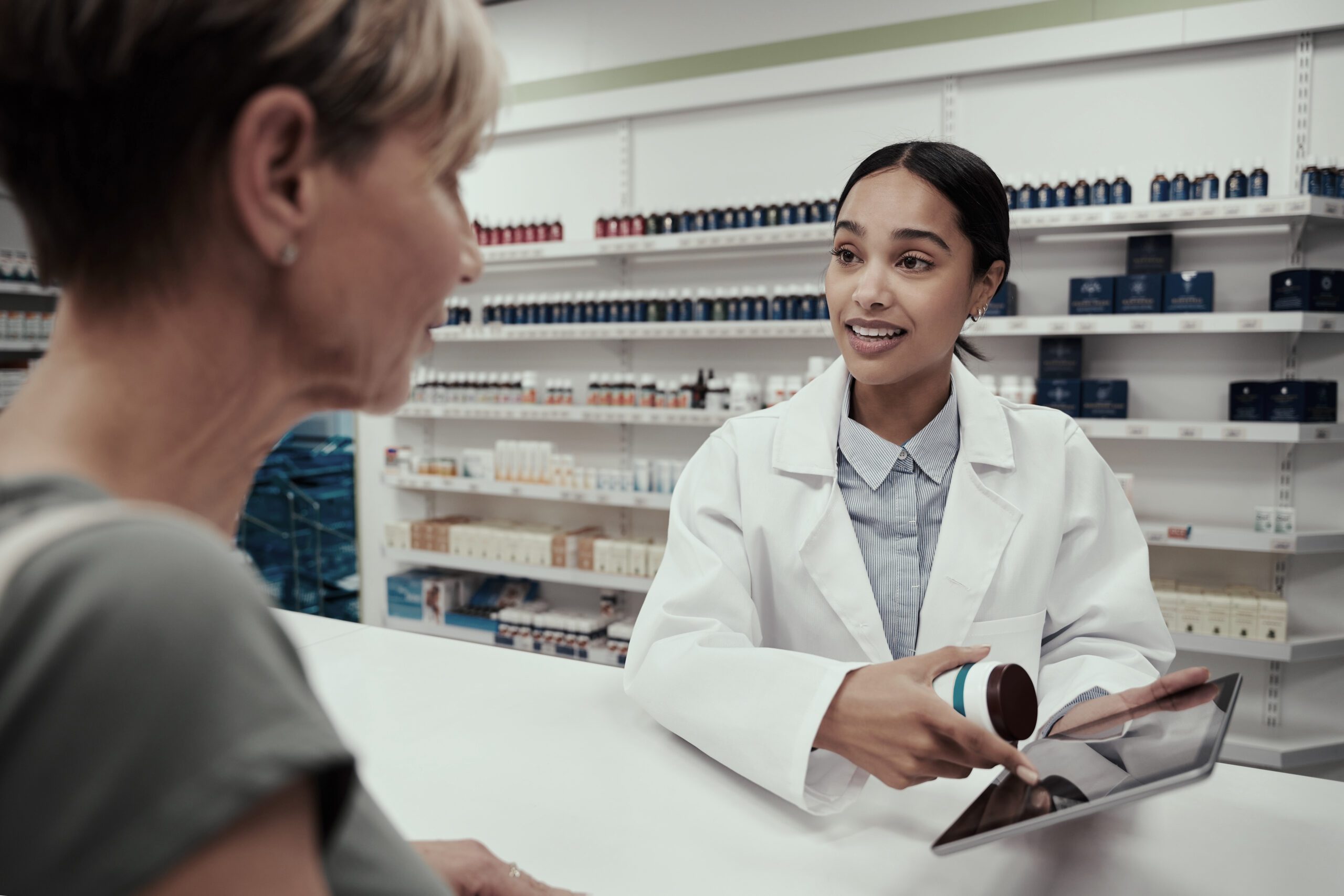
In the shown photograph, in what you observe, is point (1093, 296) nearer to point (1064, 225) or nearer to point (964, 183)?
point (1064, 225)

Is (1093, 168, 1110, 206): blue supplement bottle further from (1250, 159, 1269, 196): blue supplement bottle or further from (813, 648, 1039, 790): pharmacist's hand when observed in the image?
(813, 648, 1039, 790): pharmacist's hand

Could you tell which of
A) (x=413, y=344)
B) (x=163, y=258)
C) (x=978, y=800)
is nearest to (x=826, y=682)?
(x=978, y=800)

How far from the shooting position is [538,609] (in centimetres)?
452

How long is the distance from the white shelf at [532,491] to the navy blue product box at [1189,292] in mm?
2151

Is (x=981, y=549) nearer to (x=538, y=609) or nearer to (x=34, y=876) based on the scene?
(x=34, y=876)

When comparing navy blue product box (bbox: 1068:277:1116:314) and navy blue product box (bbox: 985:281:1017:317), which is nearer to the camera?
navy blue product box (bbox: 1068:277:1116:314)

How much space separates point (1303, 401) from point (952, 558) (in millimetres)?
2310

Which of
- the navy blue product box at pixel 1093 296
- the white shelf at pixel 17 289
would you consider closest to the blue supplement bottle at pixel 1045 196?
the navy blue product box at pixel 1093 296

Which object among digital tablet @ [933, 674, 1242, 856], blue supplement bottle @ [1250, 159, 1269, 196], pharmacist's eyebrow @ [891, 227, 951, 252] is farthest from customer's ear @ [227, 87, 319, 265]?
blue supplement bottle @ [1250, 159, 1269, 196]

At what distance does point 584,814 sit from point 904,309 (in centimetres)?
104

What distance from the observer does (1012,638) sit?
145 centimetres

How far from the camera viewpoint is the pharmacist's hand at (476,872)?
75 cm

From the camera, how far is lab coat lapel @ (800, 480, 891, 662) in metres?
1.44

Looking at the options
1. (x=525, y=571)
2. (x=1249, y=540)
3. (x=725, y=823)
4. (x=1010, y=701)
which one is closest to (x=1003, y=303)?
(x=1249, y=540)
